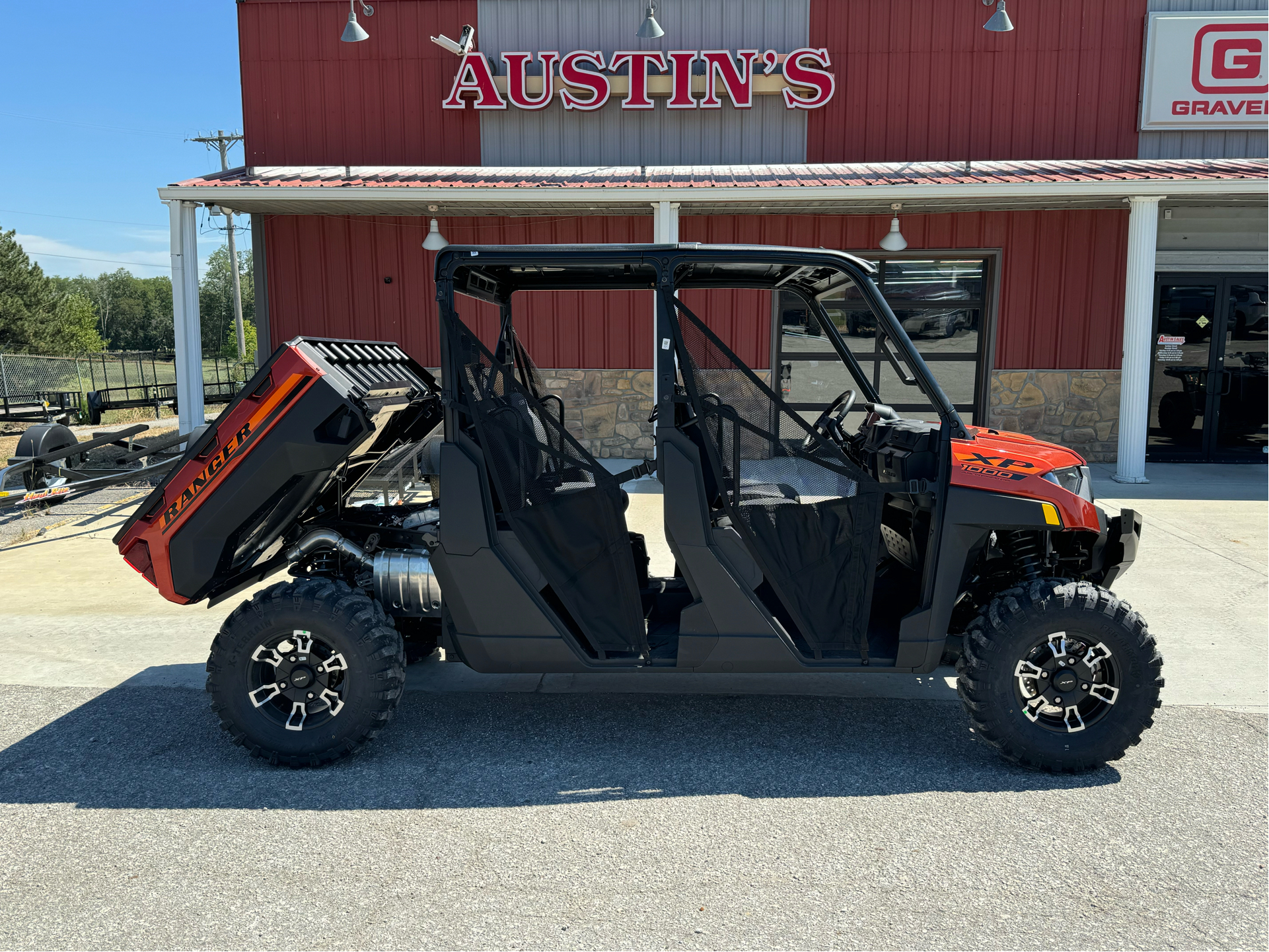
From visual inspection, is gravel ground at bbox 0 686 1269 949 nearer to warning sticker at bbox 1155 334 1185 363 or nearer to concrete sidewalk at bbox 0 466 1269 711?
concrete sidewalk at bbox 0 466 1269 711

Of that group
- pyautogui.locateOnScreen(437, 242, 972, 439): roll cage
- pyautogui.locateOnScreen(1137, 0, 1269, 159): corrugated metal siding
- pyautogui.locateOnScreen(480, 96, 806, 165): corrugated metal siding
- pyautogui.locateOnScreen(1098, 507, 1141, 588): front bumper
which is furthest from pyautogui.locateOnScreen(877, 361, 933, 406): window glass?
pyautogui.locateOnScreen(437, 242, 972, 439): roll cage

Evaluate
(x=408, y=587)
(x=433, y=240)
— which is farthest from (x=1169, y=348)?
(x=408, y=587)

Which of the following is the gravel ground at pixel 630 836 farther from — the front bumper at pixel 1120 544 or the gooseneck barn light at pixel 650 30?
the gooseneck barn light at pixel 650 30

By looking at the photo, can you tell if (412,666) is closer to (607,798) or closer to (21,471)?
(607,798)

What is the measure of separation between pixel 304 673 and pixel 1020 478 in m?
2.93

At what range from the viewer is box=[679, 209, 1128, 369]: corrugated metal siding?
11742mm

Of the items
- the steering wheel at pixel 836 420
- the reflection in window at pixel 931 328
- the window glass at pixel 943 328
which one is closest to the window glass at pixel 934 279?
the reflection in window at pixel 931 328

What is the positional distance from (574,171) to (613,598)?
29.4ft

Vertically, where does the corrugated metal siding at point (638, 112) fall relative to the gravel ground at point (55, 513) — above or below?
above

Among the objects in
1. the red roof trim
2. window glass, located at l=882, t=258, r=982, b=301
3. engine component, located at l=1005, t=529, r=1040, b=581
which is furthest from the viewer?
window glass, located at l=882, t=258, r=982, b=301

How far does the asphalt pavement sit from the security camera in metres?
8.83

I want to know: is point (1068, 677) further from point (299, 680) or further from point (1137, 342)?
point (1137, 342)

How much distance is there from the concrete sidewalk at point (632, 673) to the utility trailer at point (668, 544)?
671mm

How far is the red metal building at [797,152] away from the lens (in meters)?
11.6
